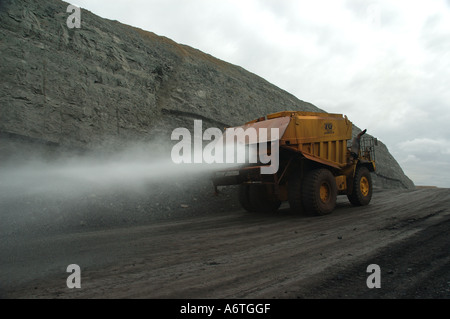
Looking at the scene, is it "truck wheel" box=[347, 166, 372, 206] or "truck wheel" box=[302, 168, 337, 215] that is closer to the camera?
"truck wheel" box=[302, 168, 337, 215]

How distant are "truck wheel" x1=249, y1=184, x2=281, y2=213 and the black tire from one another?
1418 millimetres

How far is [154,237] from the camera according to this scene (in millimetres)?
6203

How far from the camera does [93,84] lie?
12297mm

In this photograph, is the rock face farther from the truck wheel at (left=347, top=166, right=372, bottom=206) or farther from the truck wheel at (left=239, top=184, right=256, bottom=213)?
the truck wheel at (left=347, top=166, right=372, bottom=206)

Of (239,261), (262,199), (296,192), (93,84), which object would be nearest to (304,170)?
(296,192)

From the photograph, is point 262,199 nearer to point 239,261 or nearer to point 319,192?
point 319,192

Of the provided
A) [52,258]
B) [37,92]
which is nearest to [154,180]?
[37,92]

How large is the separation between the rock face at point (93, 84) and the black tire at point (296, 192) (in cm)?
681

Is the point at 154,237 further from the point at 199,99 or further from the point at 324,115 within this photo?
the point at 199,99

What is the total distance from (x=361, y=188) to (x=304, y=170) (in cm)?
344

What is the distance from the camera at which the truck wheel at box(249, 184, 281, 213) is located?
10102 millimetres

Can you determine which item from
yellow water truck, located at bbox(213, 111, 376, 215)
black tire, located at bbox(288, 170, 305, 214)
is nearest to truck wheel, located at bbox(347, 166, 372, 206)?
yellow water truck, located at bbox(213, 111, 376, 215)

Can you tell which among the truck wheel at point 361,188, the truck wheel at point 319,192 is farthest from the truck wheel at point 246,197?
the truck wheel at point 361,188
